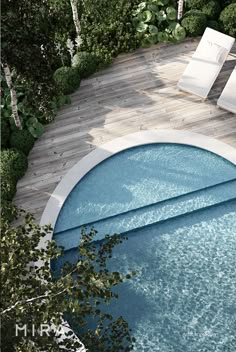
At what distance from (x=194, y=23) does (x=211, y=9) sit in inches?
31.6

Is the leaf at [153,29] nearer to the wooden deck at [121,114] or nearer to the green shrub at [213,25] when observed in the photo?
the wooden deck at [121,114]

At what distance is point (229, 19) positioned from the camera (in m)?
15.4

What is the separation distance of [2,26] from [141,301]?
18.8ft

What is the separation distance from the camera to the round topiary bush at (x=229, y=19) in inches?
606

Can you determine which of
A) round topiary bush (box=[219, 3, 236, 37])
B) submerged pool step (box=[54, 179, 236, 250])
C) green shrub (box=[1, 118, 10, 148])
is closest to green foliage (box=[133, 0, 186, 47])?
round topiary bush (box=[219, 3, 236, 37])

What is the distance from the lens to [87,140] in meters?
13.7

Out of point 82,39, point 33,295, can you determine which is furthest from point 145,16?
point 33,295

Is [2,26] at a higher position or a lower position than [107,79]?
higher

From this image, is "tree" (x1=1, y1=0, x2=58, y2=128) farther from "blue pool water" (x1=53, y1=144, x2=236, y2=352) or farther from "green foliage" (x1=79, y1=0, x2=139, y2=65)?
"green foliage" (x1=79, y1=0, x2=139, y2=65)

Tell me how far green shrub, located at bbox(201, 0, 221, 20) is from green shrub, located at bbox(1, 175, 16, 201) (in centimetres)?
717

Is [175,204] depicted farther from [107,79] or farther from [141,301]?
[107,79]

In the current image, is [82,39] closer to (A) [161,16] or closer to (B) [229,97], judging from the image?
(A) [161,16]

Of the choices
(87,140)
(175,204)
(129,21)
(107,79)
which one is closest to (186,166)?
(175,204)

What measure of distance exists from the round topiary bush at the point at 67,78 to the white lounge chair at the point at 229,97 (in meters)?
3.57
